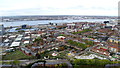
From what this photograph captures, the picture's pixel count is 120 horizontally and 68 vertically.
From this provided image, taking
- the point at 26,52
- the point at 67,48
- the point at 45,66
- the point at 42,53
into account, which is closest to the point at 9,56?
the point at 26,52

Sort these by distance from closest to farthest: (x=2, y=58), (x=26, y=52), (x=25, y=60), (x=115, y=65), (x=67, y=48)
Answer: (x=115, y=65) → (x=25, y=60) → (x=2, y=58) → (x=26, y=52) → (x=67, y=48)

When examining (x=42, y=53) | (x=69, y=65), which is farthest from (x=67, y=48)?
(x=69, y=65)

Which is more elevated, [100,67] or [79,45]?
[79,45]

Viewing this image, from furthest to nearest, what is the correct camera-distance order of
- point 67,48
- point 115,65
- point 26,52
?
point 67,48
point 26,52
point 115,65

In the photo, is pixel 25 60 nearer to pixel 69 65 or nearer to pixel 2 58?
pixel 2 58

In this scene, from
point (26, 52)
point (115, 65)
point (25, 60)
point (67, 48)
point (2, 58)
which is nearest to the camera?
point (115, 65)

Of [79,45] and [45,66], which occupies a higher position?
[79,45]

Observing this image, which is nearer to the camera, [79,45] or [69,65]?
[69,65]

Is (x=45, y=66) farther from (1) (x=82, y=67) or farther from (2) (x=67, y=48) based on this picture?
(2) (x=67, y=48)

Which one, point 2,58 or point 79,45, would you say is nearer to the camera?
point 2,58
